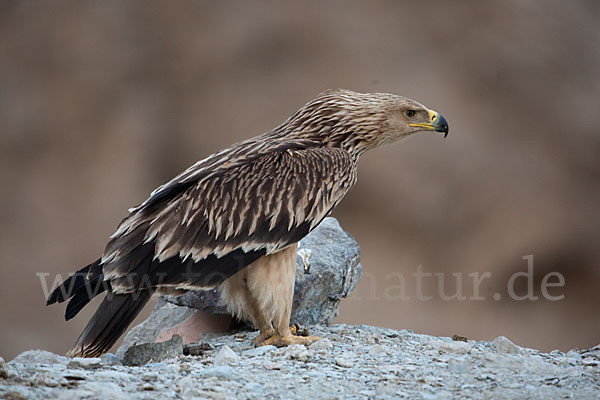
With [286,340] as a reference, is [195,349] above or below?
below

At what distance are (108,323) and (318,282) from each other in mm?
1547

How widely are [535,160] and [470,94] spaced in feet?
5.03

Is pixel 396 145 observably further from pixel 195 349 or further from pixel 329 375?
pixel 329 375

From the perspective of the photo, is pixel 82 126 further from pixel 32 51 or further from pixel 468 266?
pixel 468 266

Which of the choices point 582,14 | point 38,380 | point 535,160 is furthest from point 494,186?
point 38,380

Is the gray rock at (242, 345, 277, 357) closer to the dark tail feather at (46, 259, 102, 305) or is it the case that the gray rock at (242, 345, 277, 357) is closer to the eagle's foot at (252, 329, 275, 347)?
the eagle's foot at (252, 329, 275, 347)

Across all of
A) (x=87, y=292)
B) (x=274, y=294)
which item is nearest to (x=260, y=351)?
(x=274, y=294)

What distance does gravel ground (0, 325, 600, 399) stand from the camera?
2.71 metres

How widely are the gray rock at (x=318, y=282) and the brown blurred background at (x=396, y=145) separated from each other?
5.93 meters

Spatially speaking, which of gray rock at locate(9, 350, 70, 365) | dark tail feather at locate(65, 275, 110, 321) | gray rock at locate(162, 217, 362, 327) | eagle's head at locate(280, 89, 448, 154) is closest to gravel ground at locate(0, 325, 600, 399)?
dark tail feather at locate(65, 275, 110, 321)

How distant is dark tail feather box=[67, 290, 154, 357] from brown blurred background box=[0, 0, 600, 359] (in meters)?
7.34

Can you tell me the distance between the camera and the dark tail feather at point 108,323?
12.2 feet

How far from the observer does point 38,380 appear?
2.70m

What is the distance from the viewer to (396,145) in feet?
36.9
